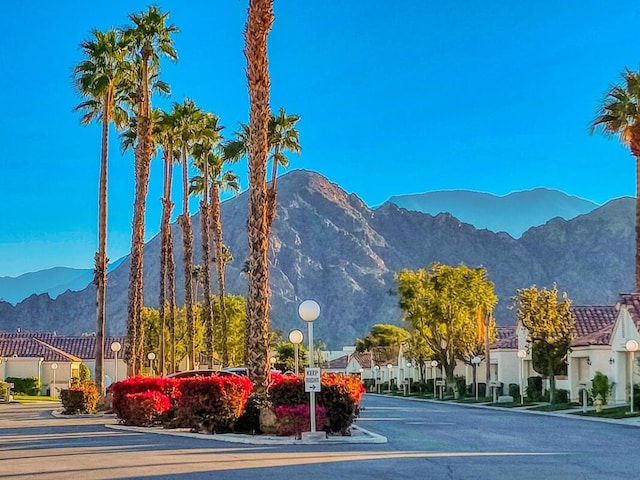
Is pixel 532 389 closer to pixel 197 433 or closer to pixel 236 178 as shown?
pixel 236 178

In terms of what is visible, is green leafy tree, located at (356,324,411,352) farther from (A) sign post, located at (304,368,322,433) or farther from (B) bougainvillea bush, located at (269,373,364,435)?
(A) sign post, located at (304,368,322,433)

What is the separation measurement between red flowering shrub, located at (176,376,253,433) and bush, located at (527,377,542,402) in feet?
111

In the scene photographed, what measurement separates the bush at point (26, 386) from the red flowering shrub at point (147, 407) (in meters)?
47.7

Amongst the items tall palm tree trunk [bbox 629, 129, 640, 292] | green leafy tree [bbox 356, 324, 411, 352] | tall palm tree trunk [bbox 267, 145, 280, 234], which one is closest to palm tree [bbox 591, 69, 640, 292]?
tall palm tree trunk [bbox 629, 129, 640, 292]

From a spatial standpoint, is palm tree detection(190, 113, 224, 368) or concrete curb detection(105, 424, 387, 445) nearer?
concrete curb detection(105, 424, 387, 445)

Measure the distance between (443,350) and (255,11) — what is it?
47655mm

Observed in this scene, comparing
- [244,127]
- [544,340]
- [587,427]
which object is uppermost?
[244,127]

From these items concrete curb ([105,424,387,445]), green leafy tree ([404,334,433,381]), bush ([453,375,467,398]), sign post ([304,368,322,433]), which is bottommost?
bush ([453,375,467,398])

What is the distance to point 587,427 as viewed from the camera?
28.7 m

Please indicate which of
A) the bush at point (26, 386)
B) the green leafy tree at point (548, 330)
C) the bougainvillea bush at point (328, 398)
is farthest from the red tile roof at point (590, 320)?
the bush at point (26, 386)

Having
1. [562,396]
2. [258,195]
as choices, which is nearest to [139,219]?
[258,195]

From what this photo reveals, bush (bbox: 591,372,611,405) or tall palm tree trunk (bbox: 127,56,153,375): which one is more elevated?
tall palm tree trunk (bbox: 127,56,153,375)

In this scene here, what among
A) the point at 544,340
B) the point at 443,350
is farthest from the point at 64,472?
the point at 443,350

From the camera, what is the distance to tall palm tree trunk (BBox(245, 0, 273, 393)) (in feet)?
76.2
